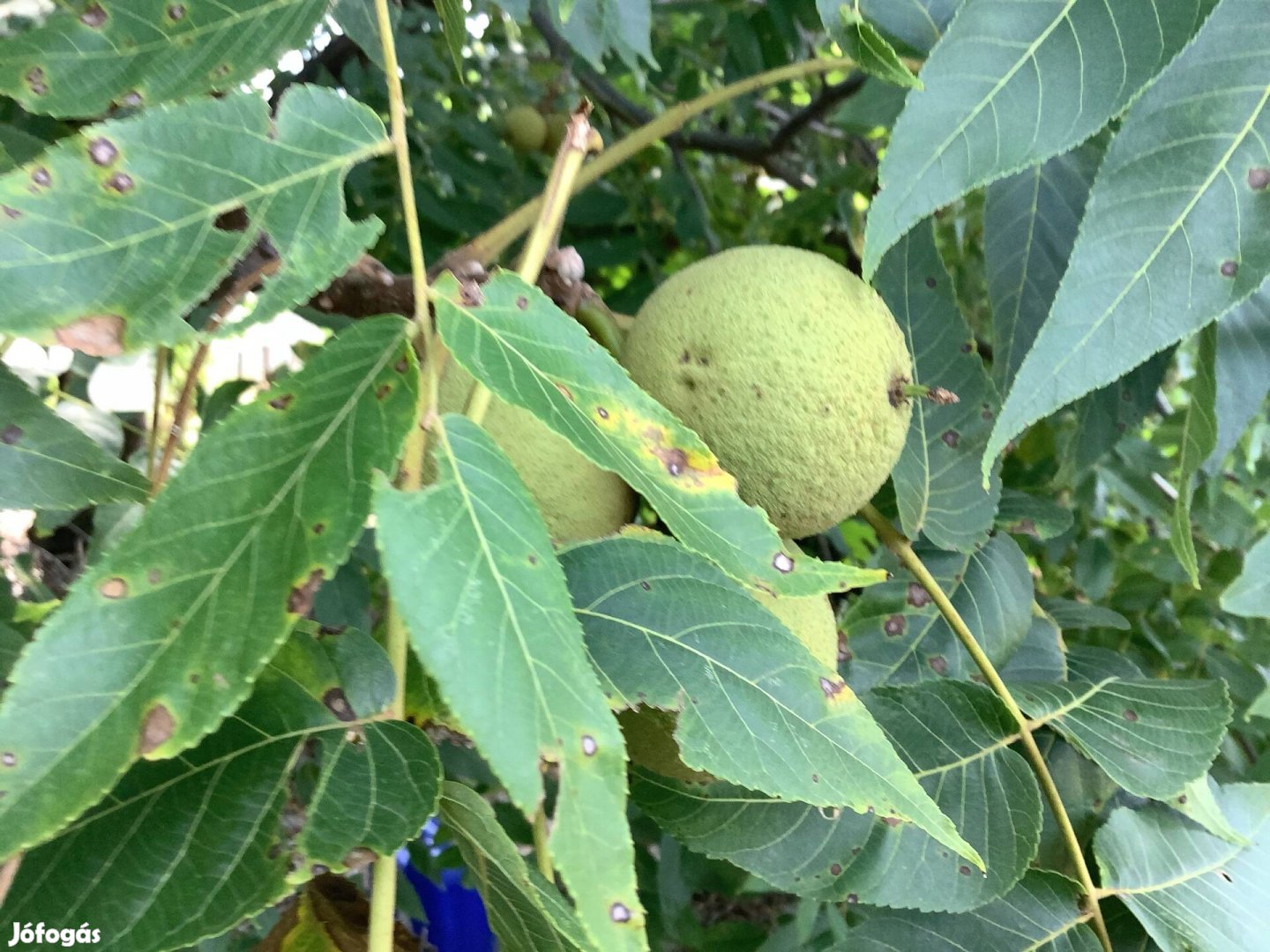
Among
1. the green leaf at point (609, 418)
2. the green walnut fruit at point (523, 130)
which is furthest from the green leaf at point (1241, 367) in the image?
the green walnut fruit at point (523, 130)

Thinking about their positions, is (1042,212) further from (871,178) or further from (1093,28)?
(871,178)

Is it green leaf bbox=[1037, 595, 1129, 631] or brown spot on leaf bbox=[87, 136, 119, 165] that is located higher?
brown spot on leaf bbox=[87, 136, 119, 165]

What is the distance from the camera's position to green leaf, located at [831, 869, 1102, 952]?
79cm

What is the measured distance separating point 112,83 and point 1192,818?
3.53ft

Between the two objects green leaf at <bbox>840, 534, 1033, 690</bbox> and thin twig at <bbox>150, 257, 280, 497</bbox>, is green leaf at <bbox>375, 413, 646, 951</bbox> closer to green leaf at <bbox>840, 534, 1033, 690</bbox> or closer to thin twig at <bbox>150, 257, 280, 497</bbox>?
thin twig at <bbox>150, 257, 280, 497</bbox>

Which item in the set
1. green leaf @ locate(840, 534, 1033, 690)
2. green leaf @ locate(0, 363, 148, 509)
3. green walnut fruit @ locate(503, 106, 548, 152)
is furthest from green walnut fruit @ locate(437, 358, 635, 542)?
green walnut fruit @ locate(503, 106, 548, 152)

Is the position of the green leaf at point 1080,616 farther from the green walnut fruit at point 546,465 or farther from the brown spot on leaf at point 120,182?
the brown spot on leaf at point 120,182

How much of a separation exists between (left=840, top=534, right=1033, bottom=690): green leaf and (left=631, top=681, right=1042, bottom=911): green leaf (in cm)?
12

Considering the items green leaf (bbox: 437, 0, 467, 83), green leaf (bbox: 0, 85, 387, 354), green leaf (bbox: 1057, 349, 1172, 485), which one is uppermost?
green leaf (bbox: 437, 0, 467, 83)

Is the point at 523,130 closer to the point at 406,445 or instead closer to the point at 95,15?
the point at 95,15

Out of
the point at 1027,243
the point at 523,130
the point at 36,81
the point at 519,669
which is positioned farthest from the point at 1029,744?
the point at 523,130

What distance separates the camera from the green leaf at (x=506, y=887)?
0.53 metres

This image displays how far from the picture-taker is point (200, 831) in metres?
0.56

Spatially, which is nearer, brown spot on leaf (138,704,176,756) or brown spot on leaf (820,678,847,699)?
brown spot on leaf (138,704,176,756)
